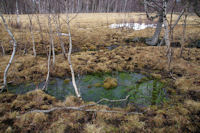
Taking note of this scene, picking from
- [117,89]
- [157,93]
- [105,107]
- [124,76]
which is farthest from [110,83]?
[157,93]

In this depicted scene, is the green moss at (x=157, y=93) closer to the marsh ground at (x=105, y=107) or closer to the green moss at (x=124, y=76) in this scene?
the marsh ground at (x=105, y=107)

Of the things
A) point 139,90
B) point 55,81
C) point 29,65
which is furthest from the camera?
point 29,65

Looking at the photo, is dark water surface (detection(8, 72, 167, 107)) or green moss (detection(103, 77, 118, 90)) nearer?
dark water surface (detection(8, 72, 167, 107))

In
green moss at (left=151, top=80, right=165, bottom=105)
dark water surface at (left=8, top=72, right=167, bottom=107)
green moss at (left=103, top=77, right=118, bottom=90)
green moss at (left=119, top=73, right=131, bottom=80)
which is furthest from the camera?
green moss at (left=119, top=73, right=131, bottom=80)

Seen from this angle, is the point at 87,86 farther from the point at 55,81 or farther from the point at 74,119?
the point at 74,119

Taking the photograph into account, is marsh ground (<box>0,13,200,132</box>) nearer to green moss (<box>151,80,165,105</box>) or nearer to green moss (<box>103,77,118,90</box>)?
green moss (<box>151,80,165,105</box>)

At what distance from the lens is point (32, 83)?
23.1 ft

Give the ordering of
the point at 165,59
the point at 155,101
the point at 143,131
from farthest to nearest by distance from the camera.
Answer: the point at 165,59
the point at 155,101
the point at 143,131

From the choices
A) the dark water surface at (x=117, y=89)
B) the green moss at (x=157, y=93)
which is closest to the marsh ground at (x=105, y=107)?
the green moss at (x=157, y=93)

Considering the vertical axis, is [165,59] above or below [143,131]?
above

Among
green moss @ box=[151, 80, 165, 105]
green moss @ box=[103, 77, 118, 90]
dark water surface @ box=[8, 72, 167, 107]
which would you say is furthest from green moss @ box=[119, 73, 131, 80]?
green moss @ box=[151, 80, 165, 105]

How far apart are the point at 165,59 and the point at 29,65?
10963 millimetres

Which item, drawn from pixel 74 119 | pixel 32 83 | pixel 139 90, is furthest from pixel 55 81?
pixel 139 90

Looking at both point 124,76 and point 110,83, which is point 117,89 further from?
point 124,76
